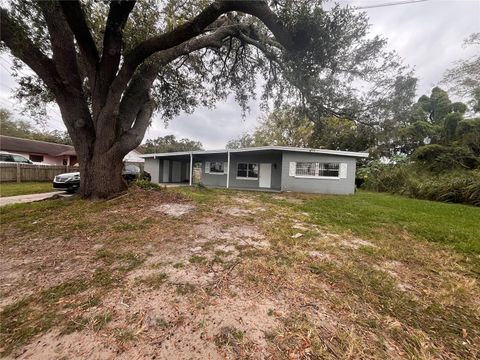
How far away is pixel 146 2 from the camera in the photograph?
550 cm

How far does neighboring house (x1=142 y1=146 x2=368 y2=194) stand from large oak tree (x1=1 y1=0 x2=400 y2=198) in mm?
5034

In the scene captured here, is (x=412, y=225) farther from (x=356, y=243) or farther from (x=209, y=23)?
(x=209, y=23)

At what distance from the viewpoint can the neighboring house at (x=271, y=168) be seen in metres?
12.4

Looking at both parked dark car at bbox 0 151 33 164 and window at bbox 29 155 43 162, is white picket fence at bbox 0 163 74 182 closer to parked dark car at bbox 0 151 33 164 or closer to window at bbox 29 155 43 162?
parked dark car at bbox 0 151 33 164

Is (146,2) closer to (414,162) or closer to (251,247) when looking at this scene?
(251,247)

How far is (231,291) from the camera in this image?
240 centimetres

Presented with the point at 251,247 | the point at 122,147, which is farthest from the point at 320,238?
the point at 122,147

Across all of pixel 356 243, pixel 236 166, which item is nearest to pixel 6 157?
pixel 236 166

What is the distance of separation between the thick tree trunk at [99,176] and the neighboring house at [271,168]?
25.8ft

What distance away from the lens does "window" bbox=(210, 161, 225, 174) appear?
54.0ft

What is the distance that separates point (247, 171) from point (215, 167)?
2.67 m

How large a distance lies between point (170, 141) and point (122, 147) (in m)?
36.1

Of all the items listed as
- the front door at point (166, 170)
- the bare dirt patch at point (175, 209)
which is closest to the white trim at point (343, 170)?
the bare dirt patch at point (175, 209)

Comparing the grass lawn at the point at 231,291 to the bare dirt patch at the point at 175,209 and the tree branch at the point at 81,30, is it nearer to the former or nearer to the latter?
the bare dirt patch at the point at 175,209
